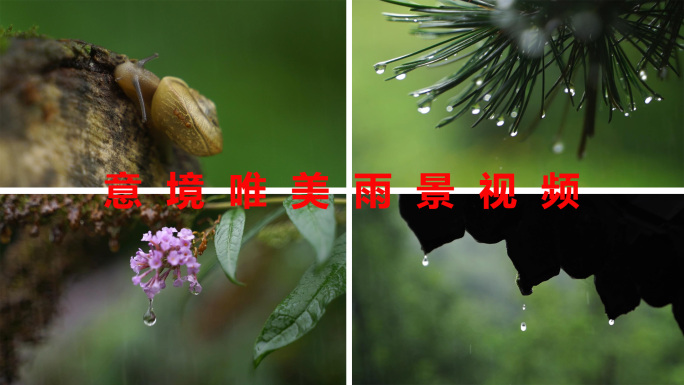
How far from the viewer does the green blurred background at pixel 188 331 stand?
24.7 inches

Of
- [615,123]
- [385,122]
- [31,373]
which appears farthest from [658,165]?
[31,373]

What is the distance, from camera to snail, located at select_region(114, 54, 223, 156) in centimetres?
51

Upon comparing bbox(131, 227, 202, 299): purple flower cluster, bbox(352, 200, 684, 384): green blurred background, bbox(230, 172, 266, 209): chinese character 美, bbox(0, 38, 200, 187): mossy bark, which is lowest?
bbox(352, 200, 684, 384): green blurred background

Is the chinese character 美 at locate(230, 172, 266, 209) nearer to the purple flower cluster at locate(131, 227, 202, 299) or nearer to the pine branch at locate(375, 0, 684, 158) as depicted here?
the purple flower cluster at locate(131, 227, 202, 299)

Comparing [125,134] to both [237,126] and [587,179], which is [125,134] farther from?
[587,179]

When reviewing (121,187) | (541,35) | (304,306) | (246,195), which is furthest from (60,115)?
(541,35)

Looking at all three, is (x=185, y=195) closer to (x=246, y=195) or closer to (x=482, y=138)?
(x=246, y=195)

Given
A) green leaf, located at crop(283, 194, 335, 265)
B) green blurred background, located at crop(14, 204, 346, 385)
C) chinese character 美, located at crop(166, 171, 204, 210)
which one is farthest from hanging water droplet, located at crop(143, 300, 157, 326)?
green leaf, located at crop(283, 194, 335, 265)

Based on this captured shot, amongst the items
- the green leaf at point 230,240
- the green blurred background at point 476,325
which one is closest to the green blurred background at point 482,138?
the green blurred background at point 476,325

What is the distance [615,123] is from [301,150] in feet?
1.57

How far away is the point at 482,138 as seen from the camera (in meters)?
0.80

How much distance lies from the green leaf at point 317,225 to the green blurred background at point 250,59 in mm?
196

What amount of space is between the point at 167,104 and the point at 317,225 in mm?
199

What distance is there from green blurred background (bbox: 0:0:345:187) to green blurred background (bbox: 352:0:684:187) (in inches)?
5.1
